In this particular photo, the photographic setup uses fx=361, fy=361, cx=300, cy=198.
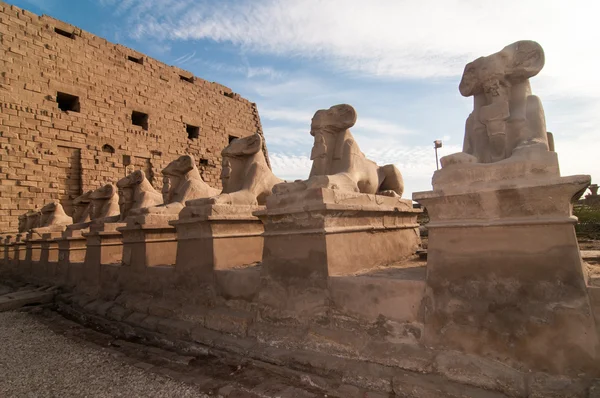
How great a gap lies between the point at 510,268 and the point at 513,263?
34 mm

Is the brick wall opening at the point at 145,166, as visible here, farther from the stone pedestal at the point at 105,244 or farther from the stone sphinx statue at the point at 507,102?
the stone sphinx statue at the point at 507,102

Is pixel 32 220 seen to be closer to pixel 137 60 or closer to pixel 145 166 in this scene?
pixel 145 166

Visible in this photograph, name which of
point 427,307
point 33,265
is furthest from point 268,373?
Answer: point 33,265

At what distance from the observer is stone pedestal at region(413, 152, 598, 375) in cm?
189

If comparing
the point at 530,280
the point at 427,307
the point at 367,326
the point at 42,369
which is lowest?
the point at 42,369

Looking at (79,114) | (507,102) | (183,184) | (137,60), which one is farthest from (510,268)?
(137,60)

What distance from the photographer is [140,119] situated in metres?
15.1

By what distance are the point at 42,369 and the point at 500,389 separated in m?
3.69

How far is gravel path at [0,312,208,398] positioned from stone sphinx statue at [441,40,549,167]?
8.79 ft

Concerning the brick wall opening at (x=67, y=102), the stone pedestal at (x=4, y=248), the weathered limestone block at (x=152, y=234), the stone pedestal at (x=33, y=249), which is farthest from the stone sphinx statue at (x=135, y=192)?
the brick wall opening at (x=67, y=102)

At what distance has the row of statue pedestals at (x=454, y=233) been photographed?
1957 millimetres

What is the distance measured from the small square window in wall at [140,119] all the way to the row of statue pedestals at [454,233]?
11374 mm

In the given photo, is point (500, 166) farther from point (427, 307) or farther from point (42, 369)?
point (42, 369)

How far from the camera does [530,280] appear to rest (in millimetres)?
2018
